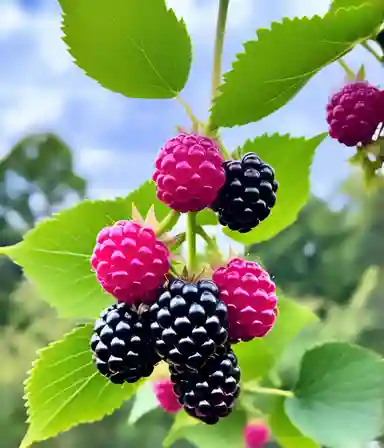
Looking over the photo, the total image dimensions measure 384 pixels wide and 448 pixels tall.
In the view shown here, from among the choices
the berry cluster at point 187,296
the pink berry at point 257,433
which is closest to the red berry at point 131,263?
the berry cluster at point 187,296

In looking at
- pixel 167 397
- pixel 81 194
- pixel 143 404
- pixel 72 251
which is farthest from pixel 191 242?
pixel 81 194

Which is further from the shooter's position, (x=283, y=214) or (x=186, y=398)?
(x=283, y=214)

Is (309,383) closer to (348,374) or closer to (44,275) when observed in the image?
(348,374)

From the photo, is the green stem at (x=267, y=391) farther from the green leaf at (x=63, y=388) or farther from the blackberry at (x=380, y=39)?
the blackberry at (x=380, y=39)

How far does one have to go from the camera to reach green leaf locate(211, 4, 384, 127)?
0.35 m

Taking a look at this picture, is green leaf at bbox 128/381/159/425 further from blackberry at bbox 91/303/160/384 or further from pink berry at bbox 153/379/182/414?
blackberry at bbox 91/303/160/384

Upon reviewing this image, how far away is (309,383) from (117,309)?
11.1 inches

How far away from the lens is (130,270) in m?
0.38

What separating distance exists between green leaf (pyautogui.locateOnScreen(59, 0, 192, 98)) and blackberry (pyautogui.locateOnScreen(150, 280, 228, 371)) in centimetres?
12

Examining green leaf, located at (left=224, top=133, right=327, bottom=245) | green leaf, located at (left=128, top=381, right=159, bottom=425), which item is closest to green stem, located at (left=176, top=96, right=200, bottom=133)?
green leaf, located at (left=224, top=133, right=327, bottom=245)

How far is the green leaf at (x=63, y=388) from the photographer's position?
45cm

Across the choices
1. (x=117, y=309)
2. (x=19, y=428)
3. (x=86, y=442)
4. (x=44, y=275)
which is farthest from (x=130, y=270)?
(x=86, y=442)

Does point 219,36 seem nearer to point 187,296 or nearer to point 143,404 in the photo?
point 187,296

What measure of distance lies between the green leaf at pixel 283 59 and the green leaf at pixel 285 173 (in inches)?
5.6
